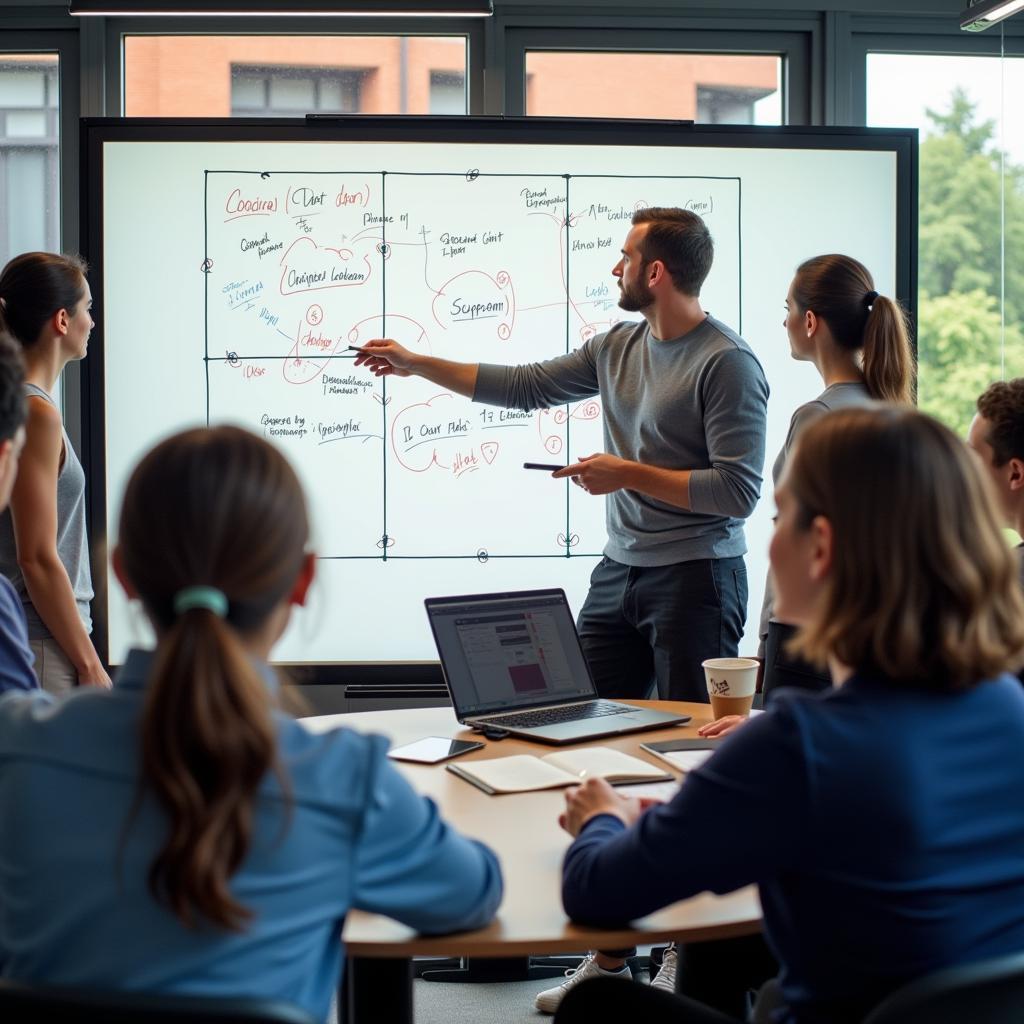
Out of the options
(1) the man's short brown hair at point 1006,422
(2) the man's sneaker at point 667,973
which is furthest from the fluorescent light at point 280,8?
(2) the man's sneaker at point 667,973

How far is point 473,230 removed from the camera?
3289mm

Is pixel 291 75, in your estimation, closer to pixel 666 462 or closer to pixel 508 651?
pixel 666 462

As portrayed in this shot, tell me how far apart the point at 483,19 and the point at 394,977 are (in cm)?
301

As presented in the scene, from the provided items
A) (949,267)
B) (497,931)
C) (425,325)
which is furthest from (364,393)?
(497,931)

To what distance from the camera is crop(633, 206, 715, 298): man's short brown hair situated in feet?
9.38

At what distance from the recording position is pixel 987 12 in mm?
3059

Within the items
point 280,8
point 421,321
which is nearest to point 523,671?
point 421,321

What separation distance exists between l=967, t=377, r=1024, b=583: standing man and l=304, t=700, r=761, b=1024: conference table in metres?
0.75

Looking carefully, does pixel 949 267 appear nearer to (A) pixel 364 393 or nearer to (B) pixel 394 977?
(A) pixel 364 393

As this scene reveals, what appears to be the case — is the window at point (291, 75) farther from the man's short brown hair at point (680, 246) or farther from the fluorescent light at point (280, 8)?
the man's short brown hair at point (680, 246)

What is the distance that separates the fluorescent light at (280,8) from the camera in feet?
Answer: 9.50

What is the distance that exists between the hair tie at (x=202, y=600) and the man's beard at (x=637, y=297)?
2.07 meters

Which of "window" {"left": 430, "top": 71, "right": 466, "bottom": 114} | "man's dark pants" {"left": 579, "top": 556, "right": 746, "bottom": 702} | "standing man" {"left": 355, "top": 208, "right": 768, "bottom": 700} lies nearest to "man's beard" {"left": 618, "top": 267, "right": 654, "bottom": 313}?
"standing man" {"left": 355, "top": 208, "right": 768, "bottom": 700}

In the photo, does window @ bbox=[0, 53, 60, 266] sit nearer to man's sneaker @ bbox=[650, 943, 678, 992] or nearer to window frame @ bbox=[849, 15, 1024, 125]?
window frame @ bbox=[849, 15, 1024, 125]
